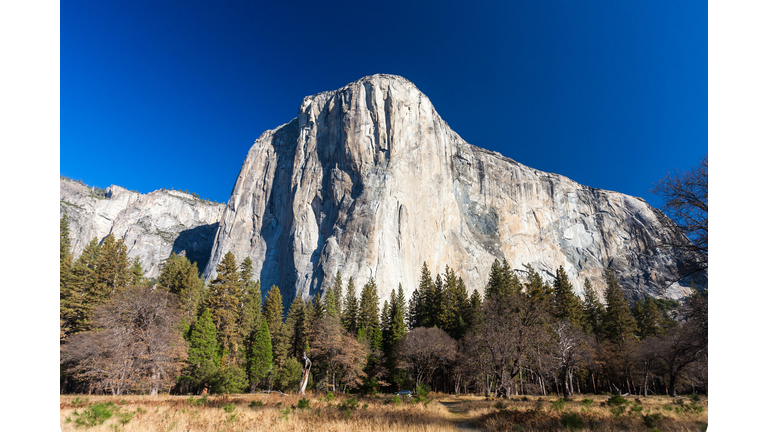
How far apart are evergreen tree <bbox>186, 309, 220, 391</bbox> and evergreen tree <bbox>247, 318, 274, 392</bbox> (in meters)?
6.66

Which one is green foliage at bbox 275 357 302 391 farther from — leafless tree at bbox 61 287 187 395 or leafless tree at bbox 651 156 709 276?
leafless tree at bbox 651 156 709 276

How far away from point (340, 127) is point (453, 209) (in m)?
40.8

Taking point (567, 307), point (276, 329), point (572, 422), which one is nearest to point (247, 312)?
A: point (276, 329)

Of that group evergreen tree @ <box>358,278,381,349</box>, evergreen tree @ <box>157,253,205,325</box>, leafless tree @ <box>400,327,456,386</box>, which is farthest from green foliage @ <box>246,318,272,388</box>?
leafless tree @ <box>400,327,456,386</box>

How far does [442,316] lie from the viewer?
48500 millimetres

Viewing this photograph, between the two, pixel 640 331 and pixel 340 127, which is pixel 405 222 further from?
pixel 640 331

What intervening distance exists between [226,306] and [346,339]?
13933mm

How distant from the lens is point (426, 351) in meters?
38.0

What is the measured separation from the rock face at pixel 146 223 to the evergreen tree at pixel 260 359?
4035 inches

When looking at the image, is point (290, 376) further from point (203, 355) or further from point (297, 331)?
point (297, 331)

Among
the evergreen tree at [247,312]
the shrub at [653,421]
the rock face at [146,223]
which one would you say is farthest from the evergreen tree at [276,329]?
the rock face at [146,223]

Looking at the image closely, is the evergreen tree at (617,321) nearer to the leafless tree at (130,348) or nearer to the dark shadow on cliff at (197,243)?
the leafless tree at (130,348)
